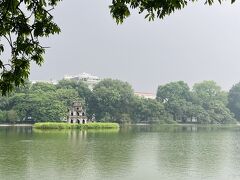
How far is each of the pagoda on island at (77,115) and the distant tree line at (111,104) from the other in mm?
1230

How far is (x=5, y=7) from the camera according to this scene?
4.58 meters

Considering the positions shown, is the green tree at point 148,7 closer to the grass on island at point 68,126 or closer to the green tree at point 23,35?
the green tree at point 23,35

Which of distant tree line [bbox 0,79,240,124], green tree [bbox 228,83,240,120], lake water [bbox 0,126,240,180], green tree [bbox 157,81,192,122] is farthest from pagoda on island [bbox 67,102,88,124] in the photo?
green tree [bbox 228,83,240,120]

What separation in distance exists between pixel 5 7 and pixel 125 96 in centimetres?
6679

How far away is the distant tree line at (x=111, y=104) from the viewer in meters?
59.3

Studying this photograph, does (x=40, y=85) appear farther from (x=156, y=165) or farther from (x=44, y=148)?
(x=156, y=165)

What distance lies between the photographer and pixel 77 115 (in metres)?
58.7

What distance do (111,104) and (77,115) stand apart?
11.7 metres

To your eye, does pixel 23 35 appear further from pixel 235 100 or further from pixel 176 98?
pixel 235 100

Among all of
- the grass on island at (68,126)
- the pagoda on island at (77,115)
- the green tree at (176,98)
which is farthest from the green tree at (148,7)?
the green tree at (176,98)

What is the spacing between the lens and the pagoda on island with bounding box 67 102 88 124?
58500 mm

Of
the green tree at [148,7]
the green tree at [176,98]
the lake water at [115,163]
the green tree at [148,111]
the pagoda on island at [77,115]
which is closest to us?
the green tree at [148,7]

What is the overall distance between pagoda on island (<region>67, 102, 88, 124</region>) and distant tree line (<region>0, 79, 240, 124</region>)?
1.23m

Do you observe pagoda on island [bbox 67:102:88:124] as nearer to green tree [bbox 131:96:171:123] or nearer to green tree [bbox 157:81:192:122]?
green tree [bbox 131:96:171:123]
